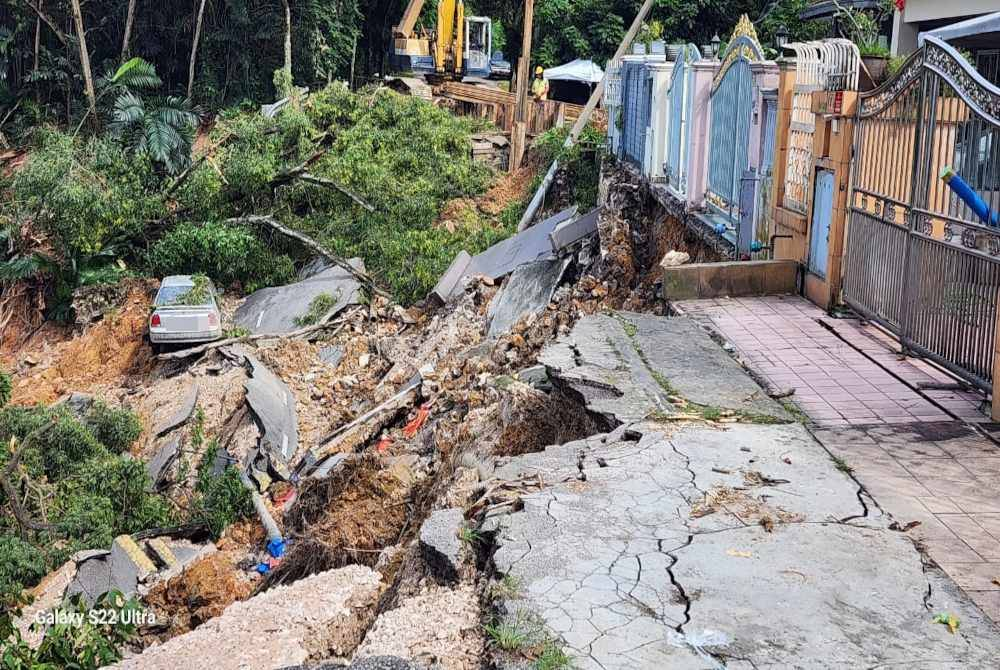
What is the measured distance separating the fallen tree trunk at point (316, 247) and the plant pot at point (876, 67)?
366 inches

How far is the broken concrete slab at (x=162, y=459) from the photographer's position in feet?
38.2

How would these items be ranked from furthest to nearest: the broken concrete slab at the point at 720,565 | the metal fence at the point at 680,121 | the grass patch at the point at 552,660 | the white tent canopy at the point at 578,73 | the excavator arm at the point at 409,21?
the excavator arm at the point at 409,21
the white tent canopy at the point at 578,73
the metal fence at the point at 680,121
the broken concrete slab at the point at 720,565
the grass patch at the point at 552,660

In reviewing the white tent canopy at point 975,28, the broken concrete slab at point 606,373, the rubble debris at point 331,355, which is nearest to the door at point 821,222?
the broken concrete slab at point 606,373

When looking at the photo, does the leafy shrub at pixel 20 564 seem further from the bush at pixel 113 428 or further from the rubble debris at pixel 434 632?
the rubble debris at pixel 434 632

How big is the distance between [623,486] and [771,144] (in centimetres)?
533

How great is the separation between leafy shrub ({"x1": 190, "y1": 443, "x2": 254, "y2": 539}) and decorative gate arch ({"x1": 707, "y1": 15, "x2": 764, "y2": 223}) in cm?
581

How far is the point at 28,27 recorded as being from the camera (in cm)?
2986

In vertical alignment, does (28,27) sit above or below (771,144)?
above

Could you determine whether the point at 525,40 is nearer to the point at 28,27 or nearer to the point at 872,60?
the point at 872,60

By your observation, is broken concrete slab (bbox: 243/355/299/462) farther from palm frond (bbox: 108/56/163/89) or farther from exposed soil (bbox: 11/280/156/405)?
palm frond (bbox: 108/56/163/89)

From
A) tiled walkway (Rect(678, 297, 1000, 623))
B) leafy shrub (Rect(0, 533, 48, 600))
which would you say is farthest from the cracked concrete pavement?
leafy shrub (Rect(0, 533, 48, 600))

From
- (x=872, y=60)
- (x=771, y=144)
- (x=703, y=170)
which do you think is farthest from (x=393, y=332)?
(x=872, y=60)

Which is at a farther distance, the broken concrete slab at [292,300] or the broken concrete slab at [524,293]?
the broken concrete slab at [292,300]

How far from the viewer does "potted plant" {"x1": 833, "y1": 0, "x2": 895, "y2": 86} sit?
335 inches
